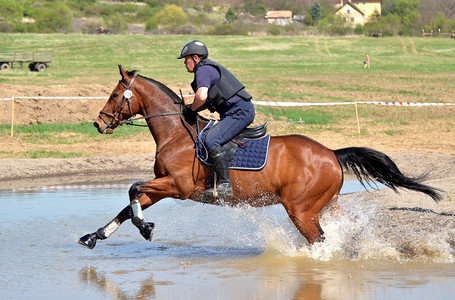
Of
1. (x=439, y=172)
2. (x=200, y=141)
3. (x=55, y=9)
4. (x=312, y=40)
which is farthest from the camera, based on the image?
(x=55, y=9)

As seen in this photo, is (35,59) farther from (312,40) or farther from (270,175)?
(270,175)

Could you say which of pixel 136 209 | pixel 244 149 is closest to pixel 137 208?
pixel 136 209

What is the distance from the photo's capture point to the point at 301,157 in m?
9.12

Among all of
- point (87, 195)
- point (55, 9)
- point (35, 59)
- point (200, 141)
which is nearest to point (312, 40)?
point (35, 59)

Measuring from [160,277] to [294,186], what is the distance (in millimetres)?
1814

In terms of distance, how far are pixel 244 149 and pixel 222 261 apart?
1.38m

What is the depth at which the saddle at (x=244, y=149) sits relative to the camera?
30.2ft

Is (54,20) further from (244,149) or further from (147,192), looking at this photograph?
(244,149)

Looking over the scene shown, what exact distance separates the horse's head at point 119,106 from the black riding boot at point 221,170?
4.55 feet

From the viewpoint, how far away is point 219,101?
30.6ft

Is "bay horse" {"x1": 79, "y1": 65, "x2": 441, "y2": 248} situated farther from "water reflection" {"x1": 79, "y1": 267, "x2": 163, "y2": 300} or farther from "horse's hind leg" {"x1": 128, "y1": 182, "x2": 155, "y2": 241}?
"water reflection" {"x1": 79, "y1": 267, "x2": 163, "y2": 300}

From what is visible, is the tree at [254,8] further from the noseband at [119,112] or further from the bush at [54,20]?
the noseband at [119,112]

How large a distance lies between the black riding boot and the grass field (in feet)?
38.7

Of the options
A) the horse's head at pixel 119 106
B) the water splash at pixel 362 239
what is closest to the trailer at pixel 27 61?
the horse's head at pixel 119 106
